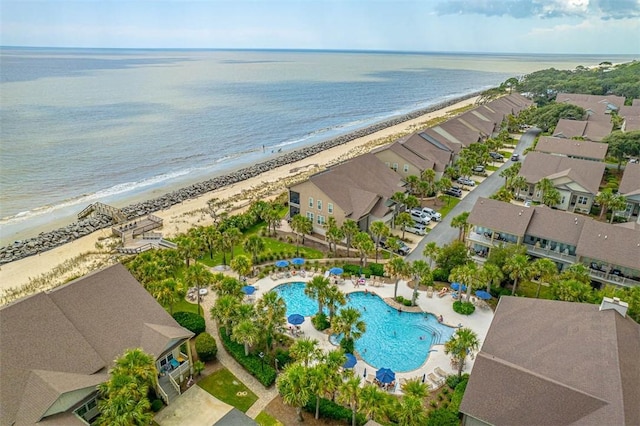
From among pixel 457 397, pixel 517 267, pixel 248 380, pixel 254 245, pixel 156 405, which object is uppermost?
pixel 517 267

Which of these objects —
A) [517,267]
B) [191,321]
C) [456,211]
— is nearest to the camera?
[191,321]

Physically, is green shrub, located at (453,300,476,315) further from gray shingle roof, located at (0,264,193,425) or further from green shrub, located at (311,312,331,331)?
gray shingle roof, located at (0,264,193,425)

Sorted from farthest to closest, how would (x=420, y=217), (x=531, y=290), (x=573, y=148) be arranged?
(x=573, y=148), (x=420, y=217), (x=531, y=290)

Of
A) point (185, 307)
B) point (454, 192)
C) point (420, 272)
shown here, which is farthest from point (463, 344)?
point (454, 192)

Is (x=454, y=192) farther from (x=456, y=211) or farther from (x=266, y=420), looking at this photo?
(x=266, y=420)

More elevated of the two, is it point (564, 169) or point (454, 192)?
point (564, 169)

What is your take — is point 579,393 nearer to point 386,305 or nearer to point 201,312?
point 386,305

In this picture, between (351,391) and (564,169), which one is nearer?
(351,391)

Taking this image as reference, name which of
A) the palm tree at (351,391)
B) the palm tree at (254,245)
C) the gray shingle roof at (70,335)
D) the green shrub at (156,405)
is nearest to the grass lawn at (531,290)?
the palm tree at (351,391)

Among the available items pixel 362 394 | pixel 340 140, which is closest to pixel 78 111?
pixel 340 140
